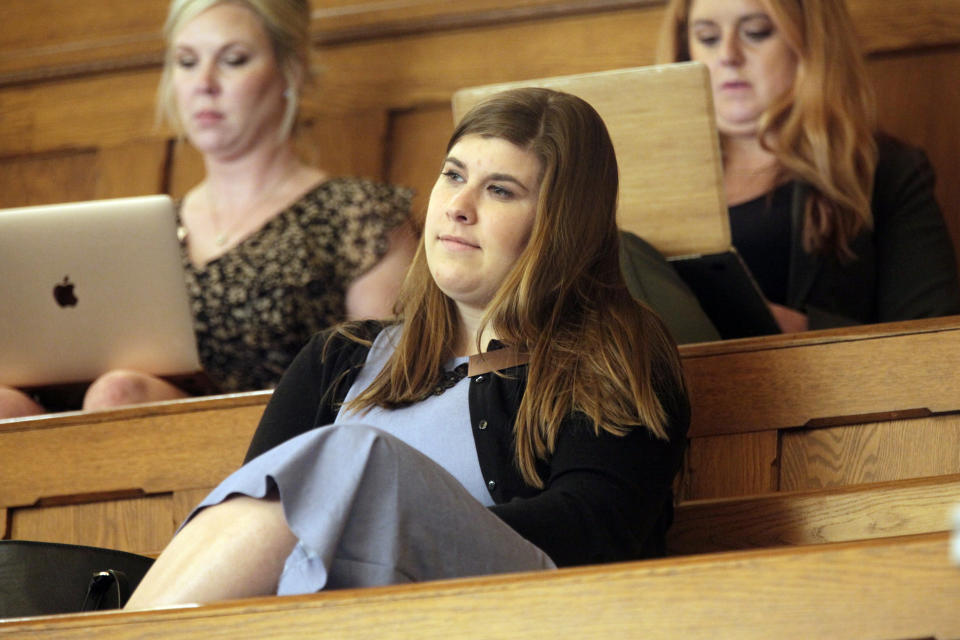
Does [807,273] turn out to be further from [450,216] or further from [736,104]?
[450,216]

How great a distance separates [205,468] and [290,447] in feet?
1.58

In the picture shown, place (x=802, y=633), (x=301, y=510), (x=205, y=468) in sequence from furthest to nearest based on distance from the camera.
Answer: (x=205, y=468)
(x=301, y=510)
(x=802, y=633)

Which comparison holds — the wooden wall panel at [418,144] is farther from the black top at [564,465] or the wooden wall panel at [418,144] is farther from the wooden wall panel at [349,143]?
the black top at [564,465]

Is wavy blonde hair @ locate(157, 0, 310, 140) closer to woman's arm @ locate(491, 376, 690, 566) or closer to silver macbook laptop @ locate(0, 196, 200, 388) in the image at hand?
silver macbook laptop @ locate(0, 196, 200, 388)

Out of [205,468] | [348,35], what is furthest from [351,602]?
[348,35]

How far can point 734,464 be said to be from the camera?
1.30 meters

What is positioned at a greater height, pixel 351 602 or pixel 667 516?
pixel 351 602

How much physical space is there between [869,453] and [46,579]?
76 centimetres

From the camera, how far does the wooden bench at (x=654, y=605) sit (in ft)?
2.54

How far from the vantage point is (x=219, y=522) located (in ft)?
2.99

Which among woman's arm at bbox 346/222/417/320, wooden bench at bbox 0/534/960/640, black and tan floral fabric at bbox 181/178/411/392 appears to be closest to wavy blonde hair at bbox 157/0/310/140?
black and tan floral fabric at bbox 181/178/411/392

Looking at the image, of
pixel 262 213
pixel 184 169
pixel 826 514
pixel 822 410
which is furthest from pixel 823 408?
pixel 184 169

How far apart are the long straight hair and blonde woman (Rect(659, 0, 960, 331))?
1.94 feet

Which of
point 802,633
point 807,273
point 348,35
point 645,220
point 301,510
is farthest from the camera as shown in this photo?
point 348,35
